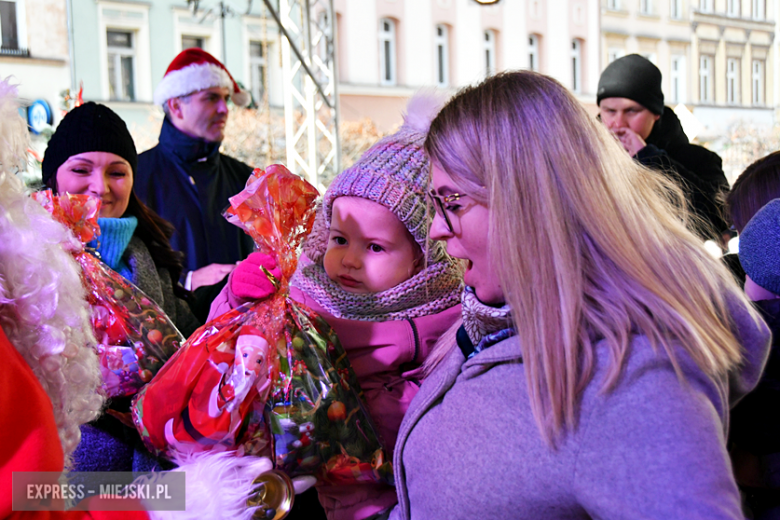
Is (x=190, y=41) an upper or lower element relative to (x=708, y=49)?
lower

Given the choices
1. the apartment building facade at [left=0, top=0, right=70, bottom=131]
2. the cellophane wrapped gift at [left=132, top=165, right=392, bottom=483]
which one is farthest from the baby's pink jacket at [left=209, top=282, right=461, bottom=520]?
the apartment building facade at [left=0, top=0, right=70, bottom=131]

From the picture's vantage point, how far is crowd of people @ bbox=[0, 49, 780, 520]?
35.5 inches

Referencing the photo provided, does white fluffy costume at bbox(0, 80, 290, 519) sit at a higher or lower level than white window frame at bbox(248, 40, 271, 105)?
lower

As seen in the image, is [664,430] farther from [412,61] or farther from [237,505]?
[412,61]

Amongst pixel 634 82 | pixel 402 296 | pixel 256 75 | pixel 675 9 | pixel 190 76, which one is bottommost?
pixel 402 296

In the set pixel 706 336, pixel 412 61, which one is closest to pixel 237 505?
pixel 706 336

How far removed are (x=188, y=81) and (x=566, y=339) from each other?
303 cm

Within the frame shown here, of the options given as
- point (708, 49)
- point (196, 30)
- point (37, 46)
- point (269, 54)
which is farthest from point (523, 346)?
point (708, 49)

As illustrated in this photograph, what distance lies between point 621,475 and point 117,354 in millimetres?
1084

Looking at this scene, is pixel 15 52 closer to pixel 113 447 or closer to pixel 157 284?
pixel 157 284

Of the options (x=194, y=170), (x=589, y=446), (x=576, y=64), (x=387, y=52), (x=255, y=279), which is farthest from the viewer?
(x=576, y=64)

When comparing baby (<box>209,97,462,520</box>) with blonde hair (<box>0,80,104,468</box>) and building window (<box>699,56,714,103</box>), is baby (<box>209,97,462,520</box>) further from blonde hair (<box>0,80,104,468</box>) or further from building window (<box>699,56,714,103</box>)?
building window (<box>699,56,714,103</box>)

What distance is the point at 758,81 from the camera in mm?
23641

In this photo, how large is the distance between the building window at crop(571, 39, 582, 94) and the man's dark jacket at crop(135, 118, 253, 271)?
785 inches
